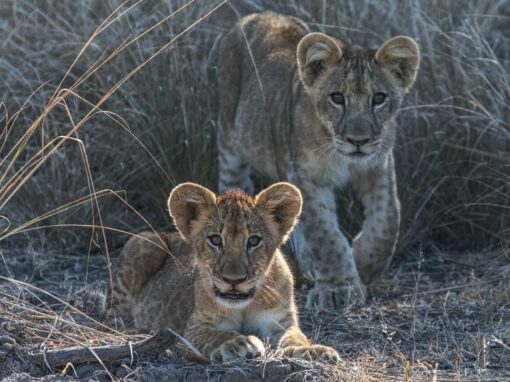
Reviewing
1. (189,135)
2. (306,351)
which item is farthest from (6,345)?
(189,135)

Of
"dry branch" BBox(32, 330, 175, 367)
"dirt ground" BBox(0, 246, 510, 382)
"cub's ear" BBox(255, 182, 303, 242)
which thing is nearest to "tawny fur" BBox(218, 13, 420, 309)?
"dirt ground" BBox(0, 246, 510, 382)

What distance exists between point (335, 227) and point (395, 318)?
0.96 m

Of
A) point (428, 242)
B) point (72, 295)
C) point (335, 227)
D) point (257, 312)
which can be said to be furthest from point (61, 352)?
point (428, 242)

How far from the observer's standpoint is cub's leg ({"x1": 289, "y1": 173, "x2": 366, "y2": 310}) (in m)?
7.29

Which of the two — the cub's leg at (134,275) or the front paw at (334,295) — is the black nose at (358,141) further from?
the cub's leg at (134,275)

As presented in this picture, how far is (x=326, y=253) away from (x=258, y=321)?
5.76 ft

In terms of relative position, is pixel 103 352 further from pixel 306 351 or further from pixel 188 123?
pixel 188 123

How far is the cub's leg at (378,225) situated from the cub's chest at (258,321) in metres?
2.01

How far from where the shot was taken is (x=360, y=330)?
6461 millimetres

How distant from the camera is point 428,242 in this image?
27.7 feet

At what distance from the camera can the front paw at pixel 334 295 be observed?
23.7 feet

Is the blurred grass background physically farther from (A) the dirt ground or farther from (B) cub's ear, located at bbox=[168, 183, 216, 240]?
(B) cub's ear, located at bbox=[168, 183, 216, 240]

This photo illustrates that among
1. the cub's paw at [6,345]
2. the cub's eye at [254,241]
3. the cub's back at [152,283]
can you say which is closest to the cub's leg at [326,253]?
the cub's back at [152,283]

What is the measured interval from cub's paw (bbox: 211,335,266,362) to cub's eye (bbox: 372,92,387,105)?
2.49m
